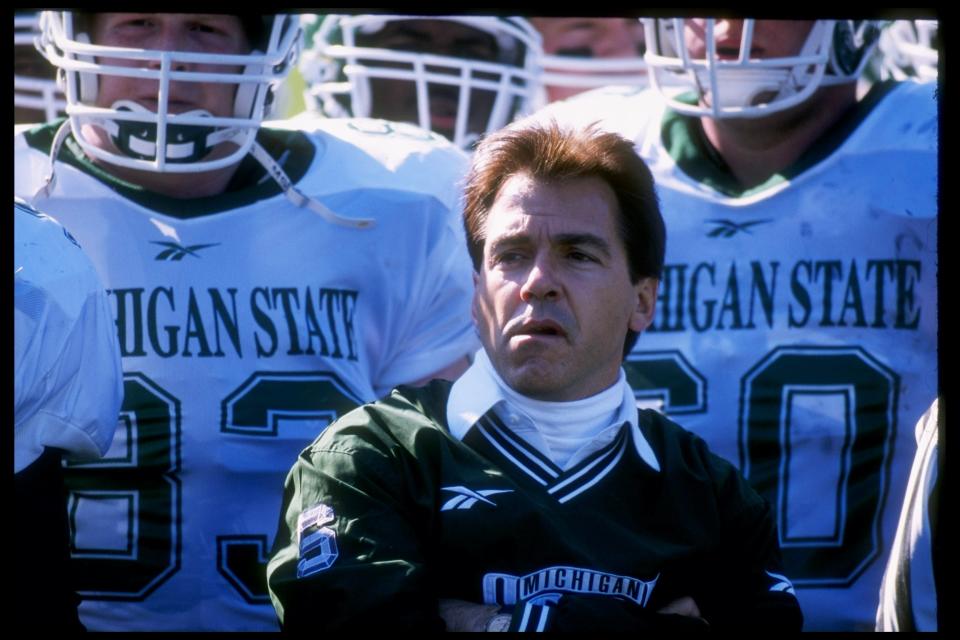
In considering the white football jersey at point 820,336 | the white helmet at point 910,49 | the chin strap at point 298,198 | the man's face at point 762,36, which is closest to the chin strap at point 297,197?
the chin strap at point 298,198

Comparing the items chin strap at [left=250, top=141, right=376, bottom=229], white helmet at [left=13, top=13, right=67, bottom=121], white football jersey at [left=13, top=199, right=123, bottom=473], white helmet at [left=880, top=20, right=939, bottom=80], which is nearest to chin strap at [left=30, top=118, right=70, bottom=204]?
chin strap at [left=250, top=141, right=376, bottom=229]

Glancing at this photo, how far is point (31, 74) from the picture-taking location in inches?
140

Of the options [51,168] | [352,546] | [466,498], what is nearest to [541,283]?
[466,498]

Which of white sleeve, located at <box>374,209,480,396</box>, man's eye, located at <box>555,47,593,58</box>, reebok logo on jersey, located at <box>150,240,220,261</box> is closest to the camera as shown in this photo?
reebok logo on jersey, located at <box>150,240,220,261</box>

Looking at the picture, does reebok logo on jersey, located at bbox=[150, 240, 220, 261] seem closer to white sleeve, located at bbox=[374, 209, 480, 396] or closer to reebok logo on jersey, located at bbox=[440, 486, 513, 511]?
white sleeve, located at bbox=[374, 209, 480, 396]

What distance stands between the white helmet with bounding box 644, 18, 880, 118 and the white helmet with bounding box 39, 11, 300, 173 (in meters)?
0.68

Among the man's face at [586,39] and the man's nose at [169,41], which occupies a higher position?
the man's face at [586,39]

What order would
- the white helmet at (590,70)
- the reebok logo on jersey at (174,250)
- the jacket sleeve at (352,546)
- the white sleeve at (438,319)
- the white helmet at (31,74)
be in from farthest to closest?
the white helmet at (590,70)
the white helmet at (31,74)
the white sleeve at (438,319)
the reebok logo on jersey at (174,250)
the jacket sleeve at (352,546)

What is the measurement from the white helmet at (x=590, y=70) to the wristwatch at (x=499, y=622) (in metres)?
2.33

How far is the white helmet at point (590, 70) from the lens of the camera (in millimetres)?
4113

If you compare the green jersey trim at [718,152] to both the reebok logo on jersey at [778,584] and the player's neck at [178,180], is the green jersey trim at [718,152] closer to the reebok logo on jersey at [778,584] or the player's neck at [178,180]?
the player's neck at [178,180]

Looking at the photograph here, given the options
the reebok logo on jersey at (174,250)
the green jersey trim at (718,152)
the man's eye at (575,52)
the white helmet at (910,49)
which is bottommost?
the reebok logo on jersey at (174,250)

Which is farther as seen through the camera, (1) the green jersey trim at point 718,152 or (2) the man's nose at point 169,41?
(1) the green jersey trim at point 718,152

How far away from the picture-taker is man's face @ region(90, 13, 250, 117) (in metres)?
2.57
